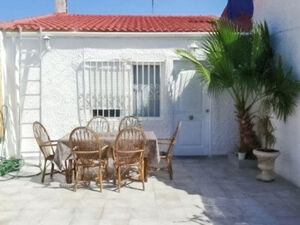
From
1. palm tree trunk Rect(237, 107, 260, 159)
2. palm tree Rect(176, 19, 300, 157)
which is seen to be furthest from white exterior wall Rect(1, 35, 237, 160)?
palm tree trunk Rect(237, 107, 260, 159)

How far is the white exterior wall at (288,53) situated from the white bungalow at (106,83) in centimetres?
181

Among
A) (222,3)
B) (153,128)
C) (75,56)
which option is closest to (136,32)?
(75,56)

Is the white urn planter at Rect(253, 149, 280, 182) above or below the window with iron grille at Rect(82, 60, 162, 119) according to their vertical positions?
below

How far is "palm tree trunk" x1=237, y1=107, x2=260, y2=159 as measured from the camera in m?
7.42

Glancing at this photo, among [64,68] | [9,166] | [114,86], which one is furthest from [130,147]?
[64,68]

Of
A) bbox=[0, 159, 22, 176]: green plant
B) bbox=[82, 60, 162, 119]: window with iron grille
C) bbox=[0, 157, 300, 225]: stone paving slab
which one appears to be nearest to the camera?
bbox=[0, 157, 300, 225]: stone paving slab

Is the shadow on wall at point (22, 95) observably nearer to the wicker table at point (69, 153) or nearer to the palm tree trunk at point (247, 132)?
the wicker table at point (69, 153)

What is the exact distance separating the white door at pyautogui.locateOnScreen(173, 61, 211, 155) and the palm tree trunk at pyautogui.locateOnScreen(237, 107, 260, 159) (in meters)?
1.22

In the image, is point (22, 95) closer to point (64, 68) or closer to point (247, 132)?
point (64, 68)

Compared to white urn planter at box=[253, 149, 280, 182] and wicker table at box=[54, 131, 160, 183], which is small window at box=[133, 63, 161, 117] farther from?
white urn planter at box=[253, 149, 280, 182]

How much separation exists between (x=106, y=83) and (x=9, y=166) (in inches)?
119

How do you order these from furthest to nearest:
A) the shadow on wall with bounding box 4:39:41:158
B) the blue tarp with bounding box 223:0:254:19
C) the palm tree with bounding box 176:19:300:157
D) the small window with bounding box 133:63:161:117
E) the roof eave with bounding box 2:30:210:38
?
1. the blue tarp with bounding box 223:0:254:19
2. the small window with bounding box 133:63:161:117
3. the shadow on wall with bounding box 4:39:41:158
4. the roof eave with bounding box 2:30:210:38
5. the palm tree with bounding box 176:19:300:157

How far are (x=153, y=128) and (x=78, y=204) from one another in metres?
3.79

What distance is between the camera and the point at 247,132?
24.7ft
